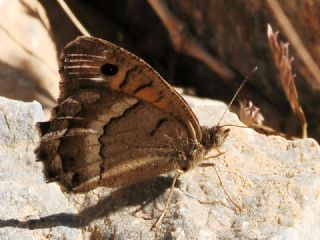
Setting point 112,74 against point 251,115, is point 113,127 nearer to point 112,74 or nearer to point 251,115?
point 112,74

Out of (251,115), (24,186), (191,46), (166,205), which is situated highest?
(191,46)

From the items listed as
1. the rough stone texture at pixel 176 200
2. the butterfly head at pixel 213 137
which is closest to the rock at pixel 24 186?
the rough stone texture at pixel 176 200

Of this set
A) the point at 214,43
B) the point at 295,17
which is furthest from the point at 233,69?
the point at 295,17

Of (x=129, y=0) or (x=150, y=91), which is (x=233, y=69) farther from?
(x=150, y=91)

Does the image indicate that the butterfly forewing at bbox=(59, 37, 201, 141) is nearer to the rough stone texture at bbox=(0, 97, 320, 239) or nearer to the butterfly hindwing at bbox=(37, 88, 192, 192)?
the butterfly hindwing at bbox=(37, 88, 192, 192)

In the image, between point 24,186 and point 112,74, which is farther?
point 24,186

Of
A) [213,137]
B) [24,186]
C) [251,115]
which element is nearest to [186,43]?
[251,115]
